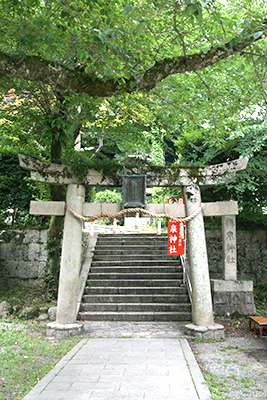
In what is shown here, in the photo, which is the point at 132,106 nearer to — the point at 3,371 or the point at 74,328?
the point at 74,328

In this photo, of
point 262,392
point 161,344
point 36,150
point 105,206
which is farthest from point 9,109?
point 262,392

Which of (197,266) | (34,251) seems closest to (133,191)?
(197,266)

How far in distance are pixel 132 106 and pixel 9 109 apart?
3.44 metres

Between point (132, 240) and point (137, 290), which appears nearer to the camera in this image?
point (137, 290)

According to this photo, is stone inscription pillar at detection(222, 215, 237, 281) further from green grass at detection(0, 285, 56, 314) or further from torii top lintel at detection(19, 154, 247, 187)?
green grass at detection(0, 285, 56, 314)

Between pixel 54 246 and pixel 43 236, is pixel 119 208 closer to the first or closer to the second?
pixel 54 246

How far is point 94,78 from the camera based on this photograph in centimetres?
445

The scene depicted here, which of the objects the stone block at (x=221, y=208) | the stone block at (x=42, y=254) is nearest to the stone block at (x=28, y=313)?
the stone block at (x=42, y=254)

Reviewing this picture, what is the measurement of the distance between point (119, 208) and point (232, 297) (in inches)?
161

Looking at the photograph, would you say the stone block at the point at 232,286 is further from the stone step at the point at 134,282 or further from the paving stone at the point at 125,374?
the paving stone at the point at 125,374

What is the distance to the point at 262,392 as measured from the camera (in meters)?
4.39

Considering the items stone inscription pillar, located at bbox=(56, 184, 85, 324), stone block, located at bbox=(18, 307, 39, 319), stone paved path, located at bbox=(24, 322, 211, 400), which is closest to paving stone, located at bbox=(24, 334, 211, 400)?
stone paved path, located at bbox=(24, 322, 211, 400)

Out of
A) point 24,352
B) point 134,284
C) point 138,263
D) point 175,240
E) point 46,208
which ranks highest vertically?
point 46,208

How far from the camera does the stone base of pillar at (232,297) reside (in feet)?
28.6
